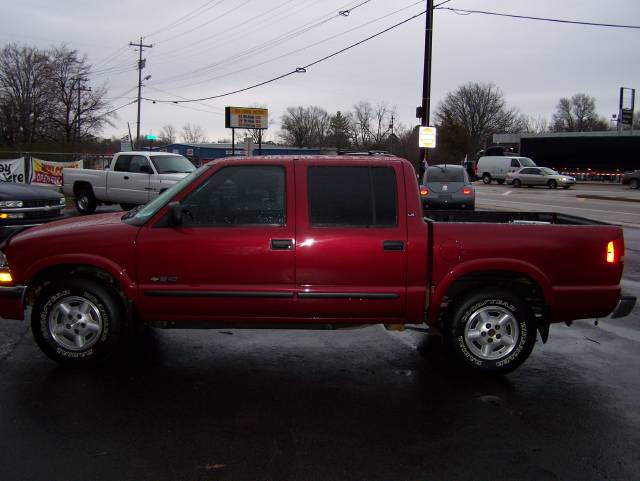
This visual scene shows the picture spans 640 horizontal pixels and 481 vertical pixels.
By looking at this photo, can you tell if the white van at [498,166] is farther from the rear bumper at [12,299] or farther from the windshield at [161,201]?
the rear bumper at [12,299]

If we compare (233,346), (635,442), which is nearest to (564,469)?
(635,442)

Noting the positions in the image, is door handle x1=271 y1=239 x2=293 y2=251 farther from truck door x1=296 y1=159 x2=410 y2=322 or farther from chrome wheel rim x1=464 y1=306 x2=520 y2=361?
chrome wheel rim x1=464 y1=306 x2=520 y2=361

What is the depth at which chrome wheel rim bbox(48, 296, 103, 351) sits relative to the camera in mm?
4812

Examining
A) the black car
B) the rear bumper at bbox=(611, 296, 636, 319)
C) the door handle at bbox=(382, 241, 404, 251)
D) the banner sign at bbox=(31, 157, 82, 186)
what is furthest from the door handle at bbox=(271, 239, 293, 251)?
the banner sign at bbox=(31, 157, 82, 186)

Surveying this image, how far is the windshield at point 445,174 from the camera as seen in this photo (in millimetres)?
17594

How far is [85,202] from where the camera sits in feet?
58.8

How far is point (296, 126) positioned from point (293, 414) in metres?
111

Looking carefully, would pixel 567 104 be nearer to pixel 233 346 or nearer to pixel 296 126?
pixel 296 126

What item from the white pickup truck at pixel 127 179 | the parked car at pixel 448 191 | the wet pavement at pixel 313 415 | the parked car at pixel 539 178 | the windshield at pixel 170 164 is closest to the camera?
the wet pavement at pixel 313 415

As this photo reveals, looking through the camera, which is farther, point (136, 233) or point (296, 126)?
point (296, 126)

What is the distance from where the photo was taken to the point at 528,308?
4777 millimetres

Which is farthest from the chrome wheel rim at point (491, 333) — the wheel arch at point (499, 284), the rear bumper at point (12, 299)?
the rear bumper at point (12, 299)

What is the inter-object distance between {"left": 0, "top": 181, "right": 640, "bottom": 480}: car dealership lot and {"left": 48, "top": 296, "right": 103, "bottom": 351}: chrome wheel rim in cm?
25

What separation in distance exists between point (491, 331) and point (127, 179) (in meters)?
14.3
